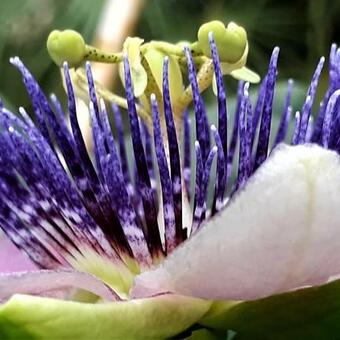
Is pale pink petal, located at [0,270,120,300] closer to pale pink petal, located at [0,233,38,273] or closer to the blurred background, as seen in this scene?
pale pink petal, located at [0,233,38,273]

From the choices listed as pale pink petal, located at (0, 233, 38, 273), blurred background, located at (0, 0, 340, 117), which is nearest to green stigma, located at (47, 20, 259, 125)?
pale pink petal, located at (0, 233, 38, 273)

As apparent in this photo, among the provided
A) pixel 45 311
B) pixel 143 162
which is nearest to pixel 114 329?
pixel 45 311

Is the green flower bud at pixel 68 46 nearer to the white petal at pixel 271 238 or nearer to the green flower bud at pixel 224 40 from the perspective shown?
the green flower bud at pixel 224 40

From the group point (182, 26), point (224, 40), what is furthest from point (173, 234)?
point (182, 26)

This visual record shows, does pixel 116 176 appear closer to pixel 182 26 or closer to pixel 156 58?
pixel 156 58

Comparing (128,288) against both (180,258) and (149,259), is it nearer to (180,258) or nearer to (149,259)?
(149,259)

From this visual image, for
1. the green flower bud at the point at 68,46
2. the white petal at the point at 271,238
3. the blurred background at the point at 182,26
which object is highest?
the blurred background at the point at 182,26

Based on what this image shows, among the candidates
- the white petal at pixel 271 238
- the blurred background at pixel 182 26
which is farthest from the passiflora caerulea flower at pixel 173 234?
the blurred background at pixel 182 26
